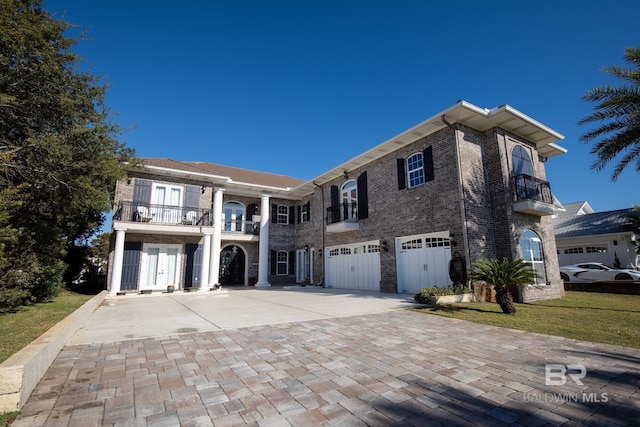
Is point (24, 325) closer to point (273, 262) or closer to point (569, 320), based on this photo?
point (569, 320)

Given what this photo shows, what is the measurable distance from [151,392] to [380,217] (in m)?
12.4

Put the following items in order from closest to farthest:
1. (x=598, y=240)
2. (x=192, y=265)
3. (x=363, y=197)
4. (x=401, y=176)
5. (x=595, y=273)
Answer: (x=401, y=176) → (x=363, y=197) → (x=595, y=273) → (x=192, y=265) → (x=598, y=240)

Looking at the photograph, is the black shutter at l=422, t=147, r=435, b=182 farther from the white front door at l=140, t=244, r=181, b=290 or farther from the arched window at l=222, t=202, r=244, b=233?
the white front door at l=140, t=244, r=181, b=290

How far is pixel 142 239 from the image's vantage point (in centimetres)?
1575

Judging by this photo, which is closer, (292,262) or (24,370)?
(24,370)

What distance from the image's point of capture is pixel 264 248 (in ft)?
62.9

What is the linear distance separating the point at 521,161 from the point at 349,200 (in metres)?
8.29

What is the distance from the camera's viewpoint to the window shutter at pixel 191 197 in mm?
16594

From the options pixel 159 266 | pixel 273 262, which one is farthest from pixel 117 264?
pixel 273 262

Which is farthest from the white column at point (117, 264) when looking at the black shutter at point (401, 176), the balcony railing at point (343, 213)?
the black shutter at point (401, 176)

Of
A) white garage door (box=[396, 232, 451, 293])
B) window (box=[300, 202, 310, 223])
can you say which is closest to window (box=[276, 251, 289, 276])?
window (box=[300, 202, 310, 223])

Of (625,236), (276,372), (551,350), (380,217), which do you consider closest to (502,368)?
(551,350)

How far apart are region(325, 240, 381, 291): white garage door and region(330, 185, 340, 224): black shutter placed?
166 centimetres
